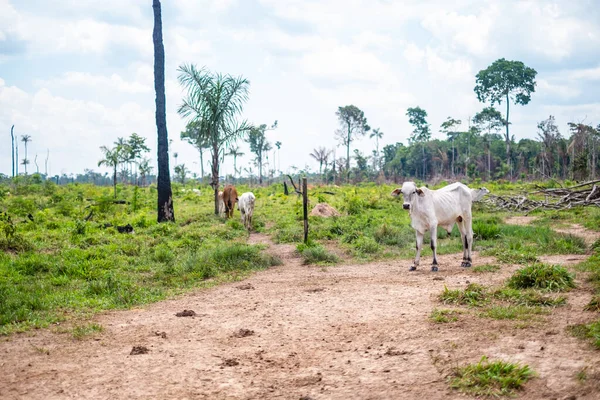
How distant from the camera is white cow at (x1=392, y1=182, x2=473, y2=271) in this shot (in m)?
9.27

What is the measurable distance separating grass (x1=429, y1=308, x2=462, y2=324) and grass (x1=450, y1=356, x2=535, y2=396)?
1.39m

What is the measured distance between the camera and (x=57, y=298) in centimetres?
716

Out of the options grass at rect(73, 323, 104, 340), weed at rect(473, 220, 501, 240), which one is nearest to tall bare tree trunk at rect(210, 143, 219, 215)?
weed at rect(473, 220, 501, 240)

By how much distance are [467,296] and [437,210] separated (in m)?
3.38

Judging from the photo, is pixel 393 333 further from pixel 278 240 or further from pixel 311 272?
pixel 278 240

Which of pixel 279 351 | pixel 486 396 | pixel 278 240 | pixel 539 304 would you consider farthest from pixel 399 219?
pixel 486 396

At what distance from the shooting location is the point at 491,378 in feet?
12.5

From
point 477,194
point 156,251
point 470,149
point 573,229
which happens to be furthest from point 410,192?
point 470,149

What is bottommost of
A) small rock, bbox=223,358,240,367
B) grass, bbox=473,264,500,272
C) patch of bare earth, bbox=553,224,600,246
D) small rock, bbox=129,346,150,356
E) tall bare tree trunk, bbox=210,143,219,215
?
small rock, bbox=223,358,240,367

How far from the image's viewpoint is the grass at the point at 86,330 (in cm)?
566

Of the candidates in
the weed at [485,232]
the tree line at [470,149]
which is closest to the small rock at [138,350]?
the weed at [485,232]

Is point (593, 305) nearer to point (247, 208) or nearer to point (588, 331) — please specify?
point (588, 331)

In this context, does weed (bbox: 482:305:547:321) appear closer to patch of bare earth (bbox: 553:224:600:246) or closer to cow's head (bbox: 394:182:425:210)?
cow's head (bbox: 394:182:425:210)

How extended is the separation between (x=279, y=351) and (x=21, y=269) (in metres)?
5.96
